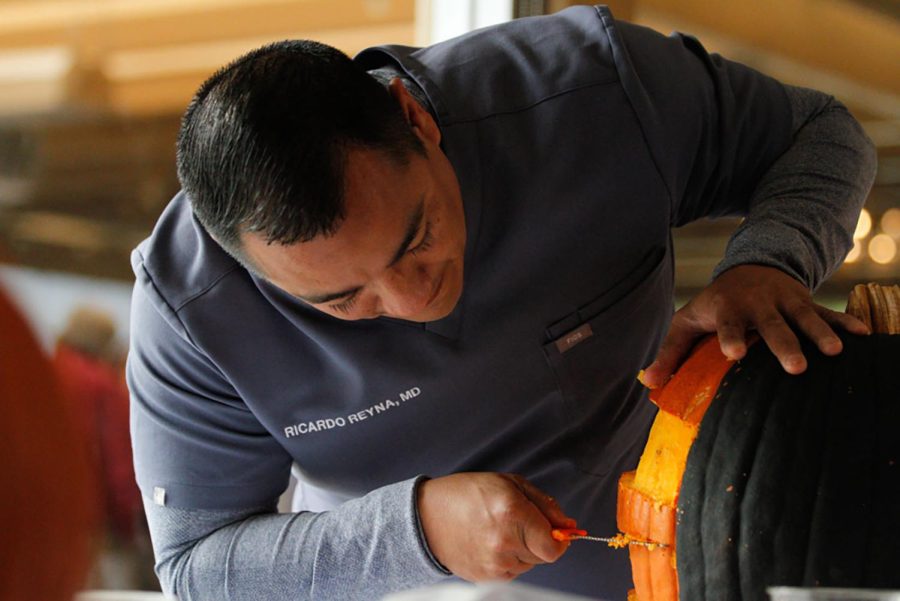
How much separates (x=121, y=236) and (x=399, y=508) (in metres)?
2.63

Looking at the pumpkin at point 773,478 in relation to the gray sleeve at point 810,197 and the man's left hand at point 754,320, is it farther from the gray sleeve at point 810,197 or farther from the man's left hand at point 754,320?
the gray sleeve at point 810,197

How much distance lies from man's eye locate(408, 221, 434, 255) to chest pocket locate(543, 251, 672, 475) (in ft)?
1.00

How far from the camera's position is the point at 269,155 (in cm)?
104

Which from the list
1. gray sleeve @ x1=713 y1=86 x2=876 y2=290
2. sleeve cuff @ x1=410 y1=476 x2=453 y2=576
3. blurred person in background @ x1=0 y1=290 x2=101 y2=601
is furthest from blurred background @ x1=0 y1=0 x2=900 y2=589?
blurred person in background @ x1=0 y1=290 x2=101 y2=601

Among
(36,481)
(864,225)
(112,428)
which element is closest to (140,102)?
(112,428)

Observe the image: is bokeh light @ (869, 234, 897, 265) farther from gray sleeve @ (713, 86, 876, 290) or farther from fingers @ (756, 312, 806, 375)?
fingers @ (756, 312, 806, 375)

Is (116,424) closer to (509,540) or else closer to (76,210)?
(76,210)

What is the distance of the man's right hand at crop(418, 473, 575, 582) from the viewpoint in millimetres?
1118

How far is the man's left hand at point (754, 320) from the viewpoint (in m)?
1.06

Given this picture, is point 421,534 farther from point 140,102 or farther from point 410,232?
point 140,102

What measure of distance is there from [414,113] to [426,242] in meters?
0.18

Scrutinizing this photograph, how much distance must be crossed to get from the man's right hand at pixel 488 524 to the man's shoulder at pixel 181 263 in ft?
1.22

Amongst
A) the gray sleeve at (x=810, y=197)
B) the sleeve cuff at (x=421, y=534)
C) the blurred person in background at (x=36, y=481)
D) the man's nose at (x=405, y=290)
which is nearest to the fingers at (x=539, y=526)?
the sleeve cuff at (x=421, y=534)

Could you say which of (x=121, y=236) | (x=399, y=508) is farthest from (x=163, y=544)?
(x=121, y=236)
